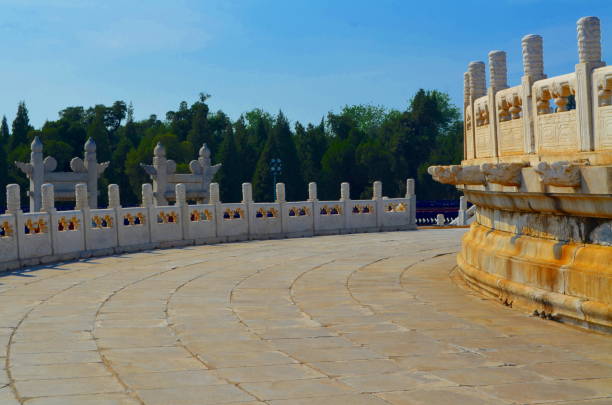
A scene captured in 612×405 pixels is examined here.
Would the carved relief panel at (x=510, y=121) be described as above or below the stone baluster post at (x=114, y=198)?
above

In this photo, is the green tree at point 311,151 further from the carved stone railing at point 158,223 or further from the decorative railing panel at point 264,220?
the decorative railing panel at point 264,220

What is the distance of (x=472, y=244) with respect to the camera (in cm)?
1083

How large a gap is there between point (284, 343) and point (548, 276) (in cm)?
302

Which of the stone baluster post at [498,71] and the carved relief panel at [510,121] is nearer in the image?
the carved relief panel at [510,121]

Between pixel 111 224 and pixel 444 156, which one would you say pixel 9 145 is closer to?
pixel 444 156

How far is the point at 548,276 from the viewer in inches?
325

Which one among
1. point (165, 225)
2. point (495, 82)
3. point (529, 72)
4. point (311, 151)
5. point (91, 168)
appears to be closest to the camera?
point (529, 72)

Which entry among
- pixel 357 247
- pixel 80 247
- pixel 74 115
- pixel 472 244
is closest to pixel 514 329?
pixel 472 244

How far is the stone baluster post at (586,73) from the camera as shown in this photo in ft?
25.9

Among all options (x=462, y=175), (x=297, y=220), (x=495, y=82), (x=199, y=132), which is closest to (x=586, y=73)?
(x=462, y=175)

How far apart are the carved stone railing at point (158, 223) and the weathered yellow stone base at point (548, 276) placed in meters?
8.27

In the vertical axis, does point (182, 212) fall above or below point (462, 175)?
below

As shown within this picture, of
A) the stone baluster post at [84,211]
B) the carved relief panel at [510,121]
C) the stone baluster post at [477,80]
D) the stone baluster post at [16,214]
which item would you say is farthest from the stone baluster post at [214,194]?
the carved relief panel at [510,121]

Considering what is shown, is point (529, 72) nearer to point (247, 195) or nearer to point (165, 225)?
point (165, 225)
